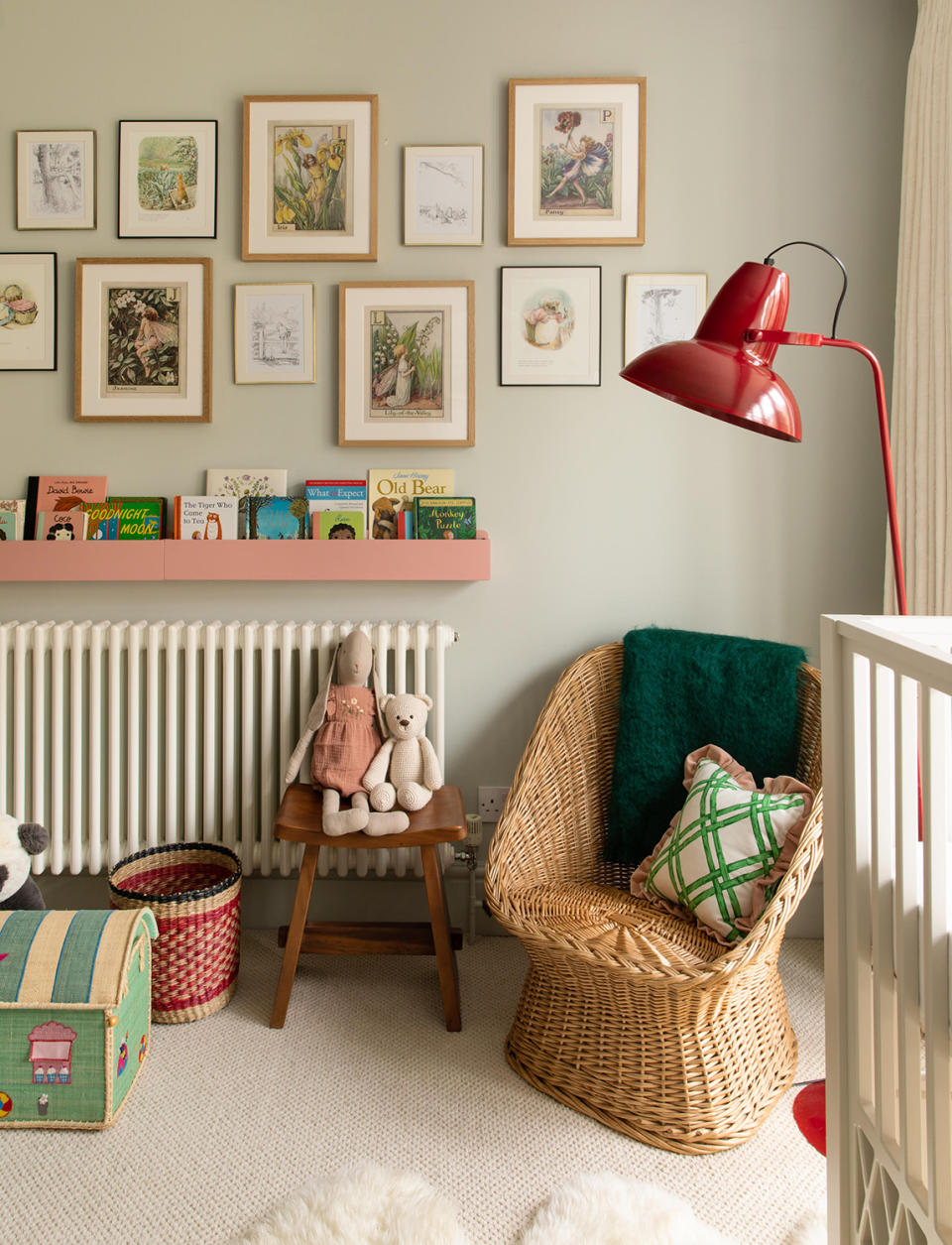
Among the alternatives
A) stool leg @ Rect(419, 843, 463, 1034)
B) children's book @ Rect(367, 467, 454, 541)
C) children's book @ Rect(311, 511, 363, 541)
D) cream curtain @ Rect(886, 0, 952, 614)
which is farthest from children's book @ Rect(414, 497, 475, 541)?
cream curtain @ Rect(886, 0, 952, 614)

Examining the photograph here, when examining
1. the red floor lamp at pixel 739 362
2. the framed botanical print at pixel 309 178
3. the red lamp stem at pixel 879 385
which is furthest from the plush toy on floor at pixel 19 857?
the red lamp stem at pixel 879 385

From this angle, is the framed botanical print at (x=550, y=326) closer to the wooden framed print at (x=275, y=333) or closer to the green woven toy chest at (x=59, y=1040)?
the wooden framed print at (x=275, y=333)

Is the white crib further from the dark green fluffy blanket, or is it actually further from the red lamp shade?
the dark green fluffy blanket

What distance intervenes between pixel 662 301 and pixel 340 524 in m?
1.01

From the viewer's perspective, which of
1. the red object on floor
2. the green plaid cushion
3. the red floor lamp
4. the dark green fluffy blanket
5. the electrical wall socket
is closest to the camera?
the red floor lamp

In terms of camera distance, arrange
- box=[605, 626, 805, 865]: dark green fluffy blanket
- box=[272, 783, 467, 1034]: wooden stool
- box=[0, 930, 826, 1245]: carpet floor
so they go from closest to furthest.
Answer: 1. box=[0, 930, 826, 1245]: carpet floor
2. box=[272, 783, 467, 1034]: wooden stool
3. box=[605, 626, 805, 865]: dark green fluffy blanket

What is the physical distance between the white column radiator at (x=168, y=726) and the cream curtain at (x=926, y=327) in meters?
1.13

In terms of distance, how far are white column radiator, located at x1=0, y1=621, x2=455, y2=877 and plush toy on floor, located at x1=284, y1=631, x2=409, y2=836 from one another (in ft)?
0.29

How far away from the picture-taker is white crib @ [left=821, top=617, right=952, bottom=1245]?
2.86 ft

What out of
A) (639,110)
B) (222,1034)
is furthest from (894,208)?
(222,1034)

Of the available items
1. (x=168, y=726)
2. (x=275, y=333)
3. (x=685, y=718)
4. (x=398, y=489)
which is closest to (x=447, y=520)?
(x=398, y=489)

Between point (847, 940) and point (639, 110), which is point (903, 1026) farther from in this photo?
point (639, 110)

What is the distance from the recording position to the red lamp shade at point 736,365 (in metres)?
1.24

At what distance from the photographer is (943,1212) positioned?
863 millimetres
